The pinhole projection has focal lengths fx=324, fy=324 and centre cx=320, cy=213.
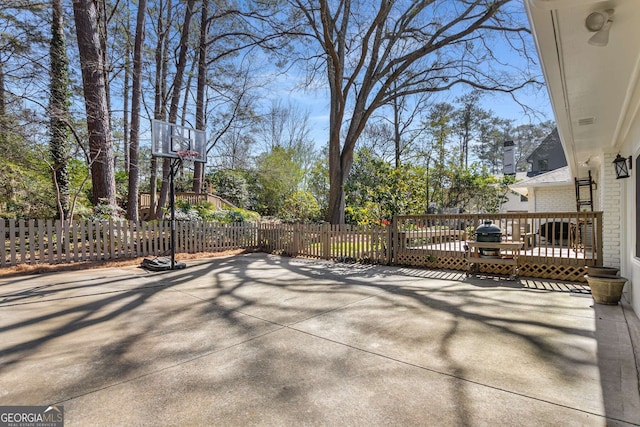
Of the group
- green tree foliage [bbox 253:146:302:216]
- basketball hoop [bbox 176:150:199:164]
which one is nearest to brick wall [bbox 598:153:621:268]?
basketball hoop [bbox 176:150:199:164]

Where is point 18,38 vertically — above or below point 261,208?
above

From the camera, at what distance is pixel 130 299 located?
4.82 meters

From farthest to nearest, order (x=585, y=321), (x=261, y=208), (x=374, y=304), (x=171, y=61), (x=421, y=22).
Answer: (x=261, y=208) < (x=171, y=61) < (x=421, y=22) < (x=374, y=304) < (x=585, y=321)

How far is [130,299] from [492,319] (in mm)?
4976

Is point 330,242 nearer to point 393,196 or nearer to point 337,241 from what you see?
point 337,241

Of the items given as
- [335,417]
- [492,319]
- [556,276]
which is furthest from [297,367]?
[556,276]

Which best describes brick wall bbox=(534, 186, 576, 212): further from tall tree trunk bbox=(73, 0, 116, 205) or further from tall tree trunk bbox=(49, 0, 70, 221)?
tall tree trunk bbox=(49, 0, 70, 221)

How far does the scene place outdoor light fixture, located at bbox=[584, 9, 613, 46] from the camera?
7.77ft

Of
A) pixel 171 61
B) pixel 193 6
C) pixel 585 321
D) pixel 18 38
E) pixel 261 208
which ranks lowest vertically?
pixel 585 321

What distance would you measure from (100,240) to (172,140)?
3099 mm

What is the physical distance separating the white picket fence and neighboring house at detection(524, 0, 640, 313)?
9.15 meters

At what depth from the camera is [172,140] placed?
332 inches

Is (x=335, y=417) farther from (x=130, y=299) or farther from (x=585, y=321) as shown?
(x=130, y=299)

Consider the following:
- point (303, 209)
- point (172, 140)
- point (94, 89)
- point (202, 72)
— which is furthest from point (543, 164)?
point (94, 89)
